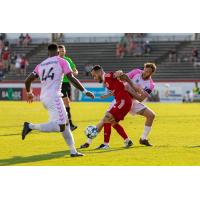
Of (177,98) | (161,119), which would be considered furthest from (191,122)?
(177,98)

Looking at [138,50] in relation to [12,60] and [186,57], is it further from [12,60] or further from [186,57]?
[12,60]

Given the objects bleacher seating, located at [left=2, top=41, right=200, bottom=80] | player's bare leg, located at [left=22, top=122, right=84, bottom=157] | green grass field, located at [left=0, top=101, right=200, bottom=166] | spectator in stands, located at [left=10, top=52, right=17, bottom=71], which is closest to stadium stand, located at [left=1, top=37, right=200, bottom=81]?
bleacher seating, located at [left=2, top=41, right=200, bottom=80]

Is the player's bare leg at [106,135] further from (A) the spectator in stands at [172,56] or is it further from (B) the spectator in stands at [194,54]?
(A) the spectator in stands at [172,56]

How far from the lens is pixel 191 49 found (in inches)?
1896

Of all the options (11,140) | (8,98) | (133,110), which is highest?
(133,110)

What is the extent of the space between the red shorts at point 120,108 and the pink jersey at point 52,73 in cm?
199

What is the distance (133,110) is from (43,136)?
3.06 meters

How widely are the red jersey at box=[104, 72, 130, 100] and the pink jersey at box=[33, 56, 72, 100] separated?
1.93m

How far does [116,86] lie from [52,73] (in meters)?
2.24

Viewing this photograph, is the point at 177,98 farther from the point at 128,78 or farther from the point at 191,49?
the point at 128,78

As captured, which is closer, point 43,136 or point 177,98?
point 43,136

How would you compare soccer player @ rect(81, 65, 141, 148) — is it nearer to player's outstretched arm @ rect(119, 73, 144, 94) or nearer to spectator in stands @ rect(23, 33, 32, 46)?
A: player's outstretched arm @ rect(119, 73, 144, 94)

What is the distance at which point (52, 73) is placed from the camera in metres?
11.3

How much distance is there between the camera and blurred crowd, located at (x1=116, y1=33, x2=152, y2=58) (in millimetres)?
49344
